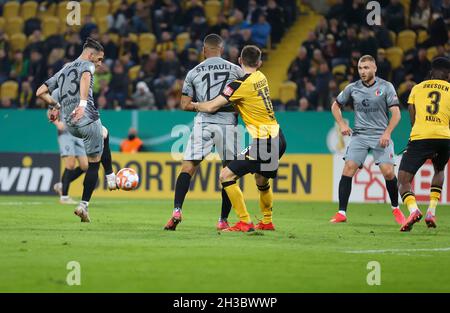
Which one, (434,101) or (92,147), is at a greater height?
(434,101)

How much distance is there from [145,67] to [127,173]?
1186 cm

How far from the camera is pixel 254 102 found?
13117 millimetres

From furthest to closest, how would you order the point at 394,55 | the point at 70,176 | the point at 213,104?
the point at 394,55
the point at 70,176
the point at 213,104

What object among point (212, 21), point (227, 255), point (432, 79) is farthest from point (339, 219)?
point (212, 21)

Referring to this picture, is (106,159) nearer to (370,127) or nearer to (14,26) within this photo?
(370,127)

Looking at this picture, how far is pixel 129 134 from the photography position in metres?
24.7

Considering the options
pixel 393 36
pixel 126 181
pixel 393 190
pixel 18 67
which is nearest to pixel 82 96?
pixel 126 181

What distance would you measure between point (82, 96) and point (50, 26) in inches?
647

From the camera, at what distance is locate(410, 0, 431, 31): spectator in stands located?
2648cm

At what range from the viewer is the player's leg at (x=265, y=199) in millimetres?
13523

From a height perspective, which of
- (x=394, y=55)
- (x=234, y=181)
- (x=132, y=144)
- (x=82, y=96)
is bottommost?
(x=234, y=181)

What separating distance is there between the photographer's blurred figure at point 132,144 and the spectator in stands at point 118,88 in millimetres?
1661
